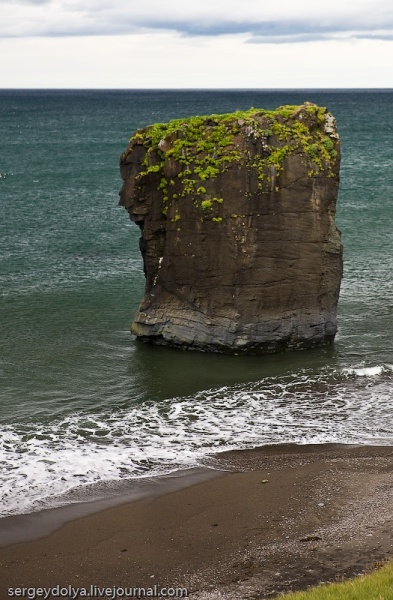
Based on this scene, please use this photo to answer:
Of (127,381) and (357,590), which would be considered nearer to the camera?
(357,590)

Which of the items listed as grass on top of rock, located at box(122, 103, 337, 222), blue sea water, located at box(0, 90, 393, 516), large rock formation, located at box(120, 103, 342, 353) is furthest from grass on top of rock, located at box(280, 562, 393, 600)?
grass on top of rock, located at box(122, 103, 337, 222)

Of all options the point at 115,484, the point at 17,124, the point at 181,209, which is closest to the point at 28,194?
the point at 181,209

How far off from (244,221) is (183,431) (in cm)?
826

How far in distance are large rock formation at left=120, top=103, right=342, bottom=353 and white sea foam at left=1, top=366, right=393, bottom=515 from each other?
9.23 feet

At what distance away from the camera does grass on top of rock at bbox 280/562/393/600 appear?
50.0ft

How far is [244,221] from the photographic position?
98.8ft

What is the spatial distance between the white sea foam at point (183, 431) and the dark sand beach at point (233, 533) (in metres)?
1.23

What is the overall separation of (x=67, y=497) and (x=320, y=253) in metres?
13.4

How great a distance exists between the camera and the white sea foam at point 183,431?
22.4m

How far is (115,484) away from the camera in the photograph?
71.8 feet

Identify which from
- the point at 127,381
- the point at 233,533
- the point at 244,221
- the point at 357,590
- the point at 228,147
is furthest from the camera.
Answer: the point at 244,221

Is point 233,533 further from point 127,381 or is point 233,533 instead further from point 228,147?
Answer: point 228,147

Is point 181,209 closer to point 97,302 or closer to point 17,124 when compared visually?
point 97,302

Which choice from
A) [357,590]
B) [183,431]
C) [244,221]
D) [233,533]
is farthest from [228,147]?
[357,590]
